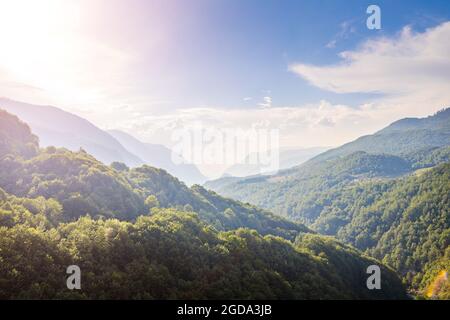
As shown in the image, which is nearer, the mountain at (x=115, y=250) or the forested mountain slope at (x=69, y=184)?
the mountain at (x=115, y=250)

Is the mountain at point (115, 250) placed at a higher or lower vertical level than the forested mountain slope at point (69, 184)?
lower

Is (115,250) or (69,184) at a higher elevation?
(69,184)

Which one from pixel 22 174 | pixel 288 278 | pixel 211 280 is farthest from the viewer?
pixel 22 174

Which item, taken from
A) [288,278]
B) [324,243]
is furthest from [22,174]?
[324,243]

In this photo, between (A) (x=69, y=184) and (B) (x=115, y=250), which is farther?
(A) (x=69, y=184)

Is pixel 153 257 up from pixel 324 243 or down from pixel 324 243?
up

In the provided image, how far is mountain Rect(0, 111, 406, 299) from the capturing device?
185 feet

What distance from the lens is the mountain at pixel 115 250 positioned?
56375mm

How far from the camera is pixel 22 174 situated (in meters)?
122

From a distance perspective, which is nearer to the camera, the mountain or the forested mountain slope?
the mountain

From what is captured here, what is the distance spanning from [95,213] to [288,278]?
64.3 meters

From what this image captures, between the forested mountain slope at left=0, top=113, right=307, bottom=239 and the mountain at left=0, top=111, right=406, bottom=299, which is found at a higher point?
the forested mountain slope at left=0, top=113, right=307, bottom=239

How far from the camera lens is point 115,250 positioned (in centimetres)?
7075
